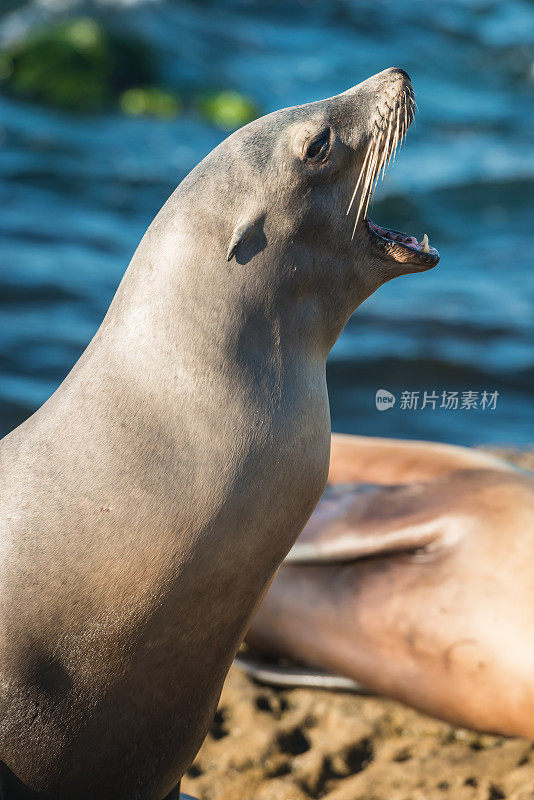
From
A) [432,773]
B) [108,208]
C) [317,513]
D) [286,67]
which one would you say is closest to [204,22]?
[286,67]

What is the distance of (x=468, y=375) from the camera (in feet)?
26.0

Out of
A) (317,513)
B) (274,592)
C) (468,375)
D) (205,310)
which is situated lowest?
(468,375)

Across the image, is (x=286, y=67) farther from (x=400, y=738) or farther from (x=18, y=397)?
(x=400, y=738)

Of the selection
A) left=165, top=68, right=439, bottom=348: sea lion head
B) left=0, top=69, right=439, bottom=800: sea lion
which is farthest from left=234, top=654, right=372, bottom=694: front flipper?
left=165, top=68, right=439, bottom=348: sea lion head

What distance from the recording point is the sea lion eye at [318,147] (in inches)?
112

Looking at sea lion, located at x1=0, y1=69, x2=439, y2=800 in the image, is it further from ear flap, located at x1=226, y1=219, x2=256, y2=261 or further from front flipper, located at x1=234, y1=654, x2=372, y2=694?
front flipper, located at x1=234, y1=654, x2=372, y2=694

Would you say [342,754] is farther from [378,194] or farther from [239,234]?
[378,194]

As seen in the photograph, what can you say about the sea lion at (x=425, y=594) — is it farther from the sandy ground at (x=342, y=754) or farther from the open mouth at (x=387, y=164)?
the open mouth at (x=387, y=164)

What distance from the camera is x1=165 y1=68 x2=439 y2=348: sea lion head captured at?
8.99ft

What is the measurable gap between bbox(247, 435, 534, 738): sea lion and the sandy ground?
0.08 m

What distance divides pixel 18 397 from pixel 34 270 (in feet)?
7.17

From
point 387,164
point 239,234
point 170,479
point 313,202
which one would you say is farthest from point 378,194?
point 170,479

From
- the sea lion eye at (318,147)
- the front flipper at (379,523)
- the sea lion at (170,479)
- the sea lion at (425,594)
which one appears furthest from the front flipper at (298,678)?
the sea lion eye at (318,147)

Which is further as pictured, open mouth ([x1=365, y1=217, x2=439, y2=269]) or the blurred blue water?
the blurred blue water
